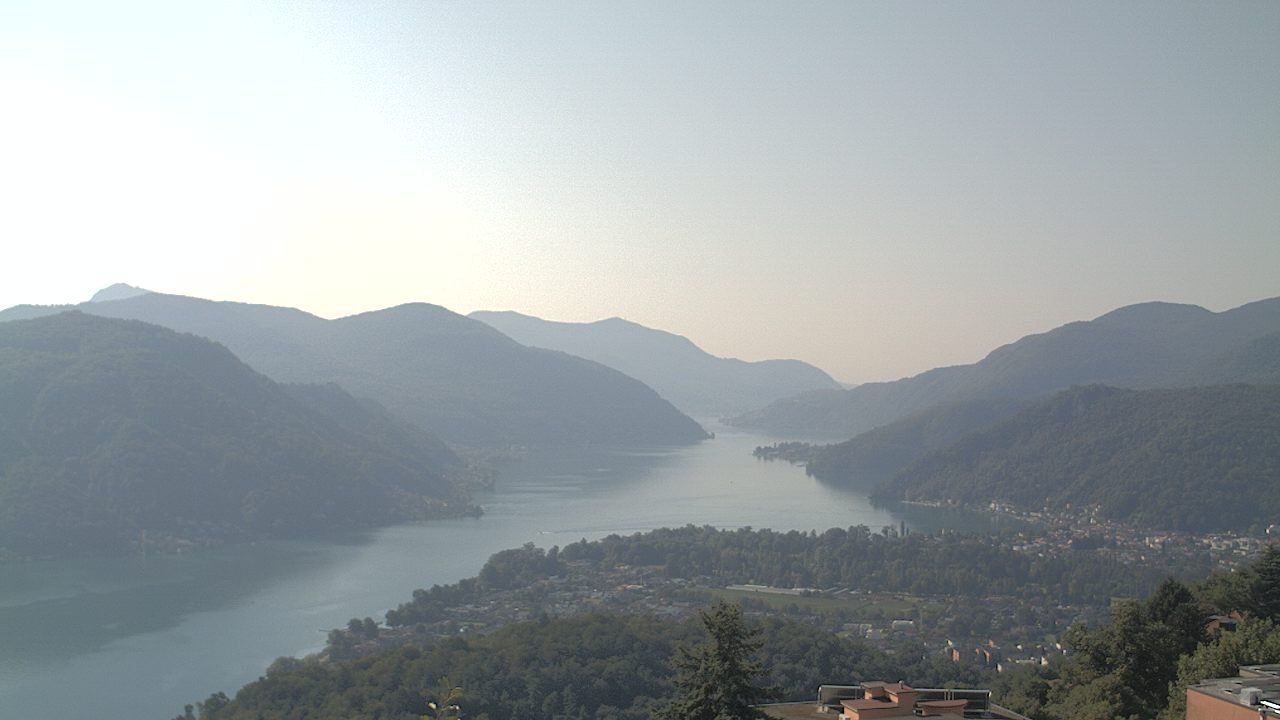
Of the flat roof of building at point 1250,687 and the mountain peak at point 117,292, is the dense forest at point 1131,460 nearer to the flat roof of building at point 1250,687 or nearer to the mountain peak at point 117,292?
the flat roof of building at point 1250,687

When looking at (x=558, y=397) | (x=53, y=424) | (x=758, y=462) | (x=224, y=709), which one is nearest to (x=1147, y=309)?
(x=758, y=462)

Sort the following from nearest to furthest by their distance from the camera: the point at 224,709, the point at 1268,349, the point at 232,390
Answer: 1. the point at 224,709
2. the point at 232,390
3. the point at 1268,349

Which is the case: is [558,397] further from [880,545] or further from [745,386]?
[745,386]

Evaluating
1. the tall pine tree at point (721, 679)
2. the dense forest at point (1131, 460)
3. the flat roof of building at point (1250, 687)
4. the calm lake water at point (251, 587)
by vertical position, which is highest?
the dense forest at point (1131, 460)

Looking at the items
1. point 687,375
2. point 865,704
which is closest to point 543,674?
point 865,704

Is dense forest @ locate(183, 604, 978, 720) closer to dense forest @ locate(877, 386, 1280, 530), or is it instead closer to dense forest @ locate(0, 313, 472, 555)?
dense forest @ locate(0, 313, 472, 555)

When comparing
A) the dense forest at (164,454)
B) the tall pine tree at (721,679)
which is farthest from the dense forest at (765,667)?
the dense forest at (164,454)
